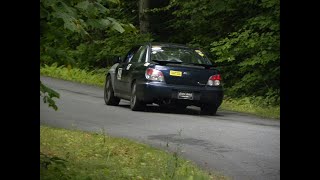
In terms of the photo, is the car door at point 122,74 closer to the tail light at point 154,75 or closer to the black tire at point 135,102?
the black tire at point 135,102

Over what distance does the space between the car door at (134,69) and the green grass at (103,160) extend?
150 inches

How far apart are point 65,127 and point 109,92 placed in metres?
4.53

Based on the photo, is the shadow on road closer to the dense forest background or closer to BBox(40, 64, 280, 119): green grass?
BBox(40, 64, 280, 119): green grass

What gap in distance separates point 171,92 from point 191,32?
10.4 meters

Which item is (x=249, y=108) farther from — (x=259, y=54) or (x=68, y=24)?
(x=68, y=24)

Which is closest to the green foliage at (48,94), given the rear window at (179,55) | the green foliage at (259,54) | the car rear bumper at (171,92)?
the car rear bumper at (171,92)

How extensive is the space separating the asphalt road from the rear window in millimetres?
1187

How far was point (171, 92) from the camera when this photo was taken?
42.0 ft

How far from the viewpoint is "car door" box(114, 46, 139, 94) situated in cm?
1397

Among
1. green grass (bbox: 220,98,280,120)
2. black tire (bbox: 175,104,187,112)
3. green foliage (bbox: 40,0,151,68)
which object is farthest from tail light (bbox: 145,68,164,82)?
green foliage (bbox: 40,0,151,68)

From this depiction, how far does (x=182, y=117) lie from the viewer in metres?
12.4

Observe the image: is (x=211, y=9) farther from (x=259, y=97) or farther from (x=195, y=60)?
(x=195, y=60)
